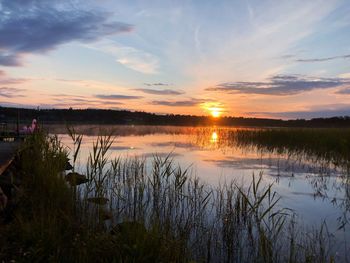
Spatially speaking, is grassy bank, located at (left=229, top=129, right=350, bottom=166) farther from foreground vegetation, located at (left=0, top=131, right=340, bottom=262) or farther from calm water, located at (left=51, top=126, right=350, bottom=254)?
foreground vegetation, located at (left=0, top=131, right=340, bottom=262)

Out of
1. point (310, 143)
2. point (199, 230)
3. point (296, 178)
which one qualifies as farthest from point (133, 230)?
point (310, 143)

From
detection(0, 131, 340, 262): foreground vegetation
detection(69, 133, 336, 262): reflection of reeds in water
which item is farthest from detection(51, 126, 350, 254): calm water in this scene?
detection(69, 133, 336, 262): reflection of reeds in water

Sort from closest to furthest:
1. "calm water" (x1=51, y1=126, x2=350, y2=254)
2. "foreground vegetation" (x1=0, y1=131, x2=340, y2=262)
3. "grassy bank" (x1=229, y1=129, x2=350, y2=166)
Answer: "foreground vegetation" (x1=0, y1=131, x2=340, y2=262), "calm water" (x1=51, y1=126, x2=350, y2=254), "grassy bank" (x1=229, y1=129, x2=350, y2=166)

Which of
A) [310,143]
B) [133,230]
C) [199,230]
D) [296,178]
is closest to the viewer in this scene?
[133,230]

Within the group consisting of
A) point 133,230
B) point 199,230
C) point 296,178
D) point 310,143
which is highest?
point 310,143

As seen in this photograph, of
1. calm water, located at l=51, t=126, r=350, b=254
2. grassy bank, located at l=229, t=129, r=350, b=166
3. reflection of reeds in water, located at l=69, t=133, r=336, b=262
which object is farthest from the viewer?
grassy bank, located at l=229, t=129, r=350, b=166

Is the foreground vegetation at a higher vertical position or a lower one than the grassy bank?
lower

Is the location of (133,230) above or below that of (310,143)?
below

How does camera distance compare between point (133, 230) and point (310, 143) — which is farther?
point (310, 143)

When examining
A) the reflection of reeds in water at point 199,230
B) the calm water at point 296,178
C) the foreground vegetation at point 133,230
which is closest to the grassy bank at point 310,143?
the calm water at point 296,178

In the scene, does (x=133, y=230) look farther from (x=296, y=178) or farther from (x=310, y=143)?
(x=310, y=143)

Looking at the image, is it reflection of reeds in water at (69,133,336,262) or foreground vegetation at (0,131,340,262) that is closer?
foreground vegetation at (0,131,340,262)

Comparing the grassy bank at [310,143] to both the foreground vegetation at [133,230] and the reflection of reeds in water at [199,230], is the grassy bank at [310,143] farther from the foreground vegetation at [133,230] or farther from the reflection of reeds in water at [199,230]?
the foreground vegetation at [133,230]

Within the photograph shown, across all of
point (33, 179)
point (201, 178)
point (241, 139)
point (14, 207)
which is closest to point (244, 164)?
point (201, 178)
